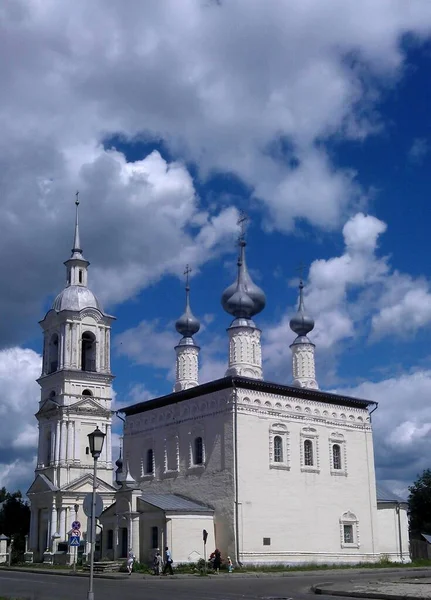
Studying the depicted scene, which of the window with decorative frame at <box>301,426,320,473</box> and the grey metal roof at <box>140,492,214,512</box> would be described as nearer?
the grey metal roof at <box>140,492,214,512</box>

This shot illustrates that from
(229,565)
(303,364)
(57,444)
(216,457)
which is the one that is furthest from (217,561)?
(303,364)

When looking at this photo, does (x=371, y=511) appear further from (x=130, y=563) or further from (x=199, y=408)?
(x=130, y=563)

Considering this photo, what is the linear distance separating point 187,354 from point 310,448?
32.1 feet

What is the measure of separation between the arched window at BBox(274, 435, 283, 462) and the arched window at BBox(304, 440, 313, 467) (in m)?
1.69

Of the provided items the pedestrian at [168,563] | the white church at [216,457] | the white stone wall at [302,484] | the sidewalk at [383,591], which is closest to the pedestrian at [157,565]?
the pedestrian at [168,563]

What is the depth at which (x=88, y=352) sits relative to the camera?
155 ft

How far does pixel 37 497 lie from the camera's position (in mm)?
44219

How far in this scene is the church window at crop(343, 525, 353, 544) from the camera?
39594mm

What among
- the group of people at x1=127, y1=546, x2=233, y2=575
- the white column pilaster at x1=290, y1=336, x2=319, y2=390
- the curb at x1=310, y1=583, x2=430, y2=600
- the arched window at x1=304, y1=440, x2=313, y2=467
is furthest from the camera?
the white column pilaster at x1=290, y1=336, x2=319, y2=390

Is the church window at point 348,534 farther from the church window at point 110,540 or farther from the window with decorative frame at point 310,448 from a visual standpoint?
the church window at point 110,540

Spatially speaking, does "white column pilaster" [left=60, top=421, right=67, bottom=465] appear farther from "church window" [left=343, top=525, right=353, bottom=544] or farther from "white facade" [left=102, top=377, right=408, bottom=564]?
"church window" [left=343, top=525, right=353, bottom=544]

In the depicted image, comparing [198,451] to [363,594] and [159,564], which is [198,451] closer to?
[159,564]

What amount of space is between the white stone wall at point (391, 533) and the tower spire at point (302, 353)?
7.71m

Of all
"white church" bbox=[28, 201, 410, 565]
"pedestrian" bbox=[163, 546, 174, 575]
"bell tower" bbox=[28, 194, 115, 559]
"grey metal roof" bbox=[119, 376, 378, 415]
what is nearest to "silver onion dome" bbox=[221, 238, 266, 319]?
"white church" bbox=[28, 201, 410, 565]
